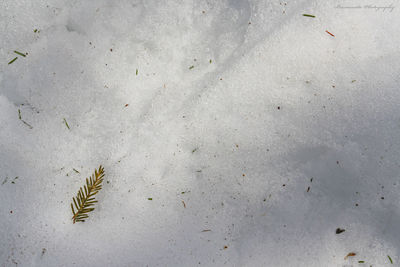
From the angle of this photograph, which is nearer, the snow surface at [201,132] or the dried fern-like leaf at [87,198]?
the dried fern-like leaf at [87,198]

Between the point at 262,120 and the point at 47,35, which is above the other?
the point at 47,35

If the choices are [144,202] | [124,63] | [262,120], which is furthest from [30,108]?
[262,120]

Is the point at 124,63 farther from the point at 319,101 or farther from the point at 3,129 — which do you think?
the point at 319,101

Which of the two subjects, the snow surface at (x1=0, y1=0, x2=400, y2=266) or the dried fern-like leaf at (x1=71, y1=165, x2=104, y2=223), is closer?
the dried fern-like leaf at (x1=71, y1=165, x2=104, y2=223)

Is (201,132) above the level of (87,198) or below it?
above
